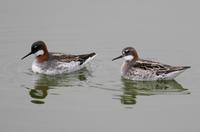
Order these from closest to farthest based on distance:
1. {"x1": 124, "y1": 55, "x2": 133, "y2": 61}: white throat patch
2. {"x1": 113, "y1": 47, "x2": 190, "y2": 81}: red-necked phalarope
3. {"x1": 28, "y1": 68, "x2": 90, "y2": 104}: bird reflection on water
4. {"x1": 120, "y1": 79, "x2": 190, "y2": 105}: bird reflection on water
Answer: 1. {"x1": 120, "y1": 79, "x2": 190, "y2": 105}: bird reflection on water
2. {"x1": 28, "y1": 68, "x2": 90, "y2": 104}: bird reflection on water
3. {"x1": 113, "y1": 47, "x2": 190, "y2": 81}: red-necked phalarope
4. {"x1": 124, "y1": 55, "x2": 133, "y2": 61}: white throat patch

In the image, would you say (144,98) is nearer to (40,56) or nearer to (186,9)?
(40,56)

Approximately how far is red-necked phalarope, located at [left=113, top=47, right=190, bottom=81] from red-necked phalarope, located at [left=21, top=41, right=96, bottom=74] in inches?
50.3

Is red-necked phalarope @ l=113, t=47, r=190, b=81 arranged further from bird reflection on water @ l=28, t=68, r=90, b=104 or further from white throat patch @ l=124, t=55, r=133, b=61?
bird reflection on water @ l=28, t=68, r=90, b=104

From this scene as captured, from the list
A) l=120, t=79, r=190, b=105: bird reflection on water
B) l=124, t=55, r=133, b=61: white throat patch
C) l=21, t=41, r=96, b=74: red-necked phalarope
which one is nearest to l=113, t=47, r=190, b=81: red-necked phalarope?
l=124, t=55, r=133, b=61: white throat patch

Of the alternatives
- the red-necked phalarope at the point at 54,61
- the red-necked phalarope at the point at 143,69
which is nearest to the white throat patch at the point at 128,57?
the red-necked phalarope at the point at 143,69

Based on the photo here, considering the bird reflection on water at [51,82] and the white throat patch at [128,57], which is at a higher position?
the white throat patch at [128,57]

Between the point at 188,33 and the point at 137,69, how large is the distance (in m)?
4.00

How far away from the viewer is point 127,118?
1680cm

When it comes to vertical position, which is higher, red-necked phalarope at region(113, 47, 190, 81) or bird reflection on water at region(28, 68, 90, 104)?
red-necked phalarope at region(113, 47, 190, 81)

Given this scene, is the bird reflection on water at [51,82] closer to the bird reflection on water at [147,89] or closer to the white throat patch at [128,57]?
the white throat patch at [128,57]

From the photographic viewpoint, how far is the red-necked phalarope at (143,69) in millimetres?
20016

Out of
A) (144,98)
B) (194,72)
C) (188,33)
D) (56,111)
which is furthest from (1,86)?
(188,33)

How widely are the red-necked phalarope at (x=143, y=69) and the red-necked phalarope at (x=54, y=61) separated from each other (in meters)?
1.28

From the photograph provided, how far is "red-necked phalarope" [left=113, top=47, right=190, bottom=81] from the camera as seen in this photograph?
65.7 feet
